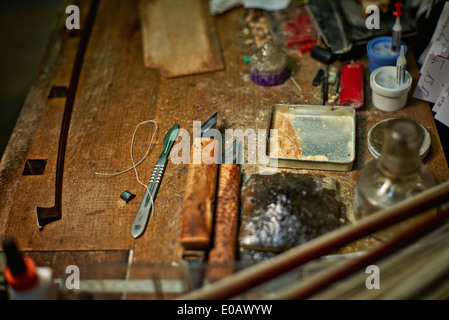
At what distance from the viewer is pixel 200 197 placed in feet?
4.08

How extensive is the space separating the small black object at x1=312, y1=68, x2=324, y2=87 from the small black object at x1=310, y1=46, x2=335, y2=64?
46 mm

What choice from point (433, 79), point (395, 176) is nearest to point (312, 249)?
Answer: point (395, 176)

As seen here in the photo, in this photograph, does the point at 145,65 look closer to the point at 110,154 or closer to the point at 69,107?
the point at 69,107

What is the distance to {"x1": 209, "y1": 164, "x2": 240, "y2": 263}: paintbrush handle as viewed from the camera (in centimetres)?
117

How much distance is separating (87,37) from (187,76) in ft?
1.94

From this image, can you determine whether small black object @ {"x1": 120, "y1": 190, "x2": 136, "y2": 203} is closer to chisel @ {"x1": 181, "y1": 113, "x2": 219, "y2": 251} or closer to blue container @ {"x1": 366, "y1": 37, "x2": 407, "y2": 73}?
chisel @ {"x1": 181, "y1": 113, "x2": 219, "y2": 251}

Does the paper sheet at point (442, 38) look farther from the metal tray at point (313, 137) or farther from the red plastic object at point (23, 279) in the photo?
the red plastic object at point (23, 279)

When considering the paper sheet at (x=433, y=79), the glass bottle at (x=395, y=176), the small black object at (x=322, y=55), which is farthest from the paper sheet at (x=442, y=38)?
the glass bottle at (x=395, y=176)

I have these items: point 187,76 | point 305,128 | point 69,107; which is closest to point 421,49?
point 305,128

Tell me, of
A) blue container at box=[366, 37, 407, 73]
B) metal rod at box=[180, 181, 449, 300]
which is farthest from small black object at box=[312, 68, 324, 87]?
metal rod at box=[180, 181, 449, 300]

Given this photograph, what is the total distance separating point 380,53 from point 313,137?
18.8 inches

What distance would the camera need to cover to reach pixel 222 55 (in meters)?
1.84

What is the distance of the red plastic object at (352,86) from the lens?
1.54 meters

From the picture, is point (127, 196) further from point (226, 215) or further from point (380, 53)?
point (380, 53)
